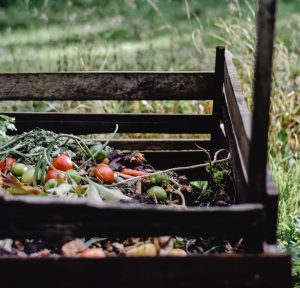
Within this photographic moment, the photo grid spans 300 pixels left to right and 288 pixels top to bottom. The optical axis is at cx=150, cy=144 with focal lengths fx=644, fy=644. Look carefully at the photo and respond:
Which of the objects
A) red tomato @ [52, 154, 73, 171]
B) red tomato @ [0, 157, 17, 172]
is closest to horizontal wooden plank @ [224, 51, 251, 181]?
red tomato @ [52, 154, 73, 171]

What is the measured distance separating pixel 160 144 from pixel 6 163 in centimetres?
143

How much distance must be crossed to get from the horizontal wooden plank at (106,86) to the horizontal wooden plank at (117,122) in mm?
131

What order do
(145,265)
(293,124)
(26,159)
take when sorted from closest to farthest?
(145,265) → (26,159) → (293,124)

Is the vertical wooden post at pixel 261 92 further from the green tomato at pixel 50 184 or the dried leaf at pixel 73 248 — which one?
the green tomato at pixel 50 184

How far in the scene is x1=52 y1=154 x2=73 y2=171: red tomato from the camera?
2912 mm

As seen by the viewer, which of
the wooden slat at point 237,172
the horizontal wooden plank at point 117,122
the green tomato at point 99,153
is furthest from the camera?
the horizontal wooden plank at point 117,122

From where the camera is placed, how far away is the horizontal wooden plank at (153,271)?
179cm

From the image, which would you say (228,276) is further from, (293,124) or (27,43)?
(27,43)

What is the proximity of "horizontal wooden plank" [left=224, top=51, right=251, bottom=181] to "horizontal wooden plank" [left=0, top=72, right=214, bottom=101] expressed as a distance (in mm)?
353

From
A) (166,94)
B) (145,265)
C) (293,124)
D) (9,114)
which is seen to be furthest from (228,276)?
(293,124)

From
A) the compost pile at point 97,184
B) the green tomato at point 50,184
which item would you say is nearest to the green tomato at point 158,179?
the compost pile at point 97,184

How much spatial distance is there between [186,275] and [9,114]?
241 centimetres

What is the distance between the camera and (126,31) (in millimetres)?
9000

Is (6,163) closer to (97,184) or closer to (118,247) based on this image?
(97,184)
